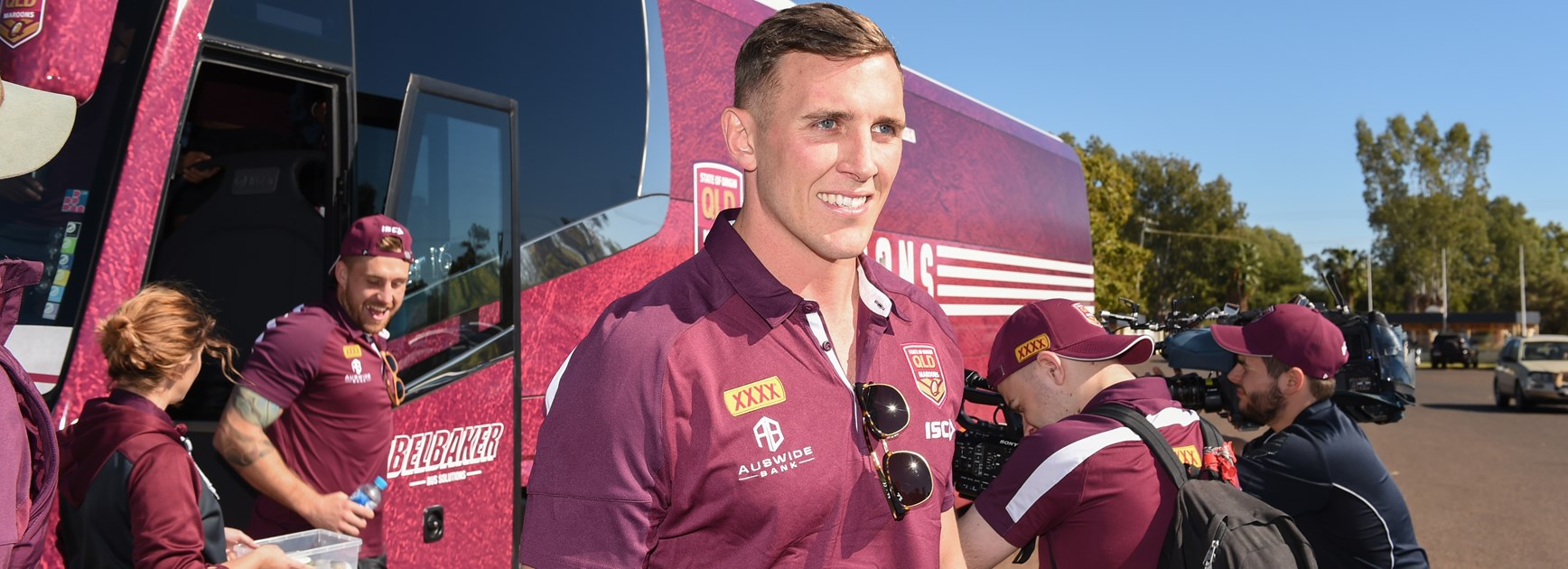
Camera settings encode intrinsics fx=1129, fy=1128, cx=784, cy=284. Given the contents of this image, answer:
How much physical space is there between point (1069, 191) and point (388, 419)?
7588 mm

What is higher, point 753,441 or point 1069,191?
point 1069,191

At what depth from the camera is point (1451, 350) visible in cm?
4744

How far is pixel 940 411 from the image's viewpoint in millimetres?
1743

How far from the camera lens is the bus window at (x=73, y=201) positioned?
310cm

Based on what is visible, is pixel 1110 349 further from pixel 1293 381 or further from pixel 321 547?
pixel 321 547

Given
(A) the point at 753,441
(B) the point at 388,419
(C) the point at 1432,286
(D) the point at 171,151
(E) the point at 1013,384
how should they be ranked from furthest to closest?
(C) the point at 1432,286, (B) the point at 388,419, (D) the point at 171,151, (E) the point at 1013,384, (A) the point at 753,441

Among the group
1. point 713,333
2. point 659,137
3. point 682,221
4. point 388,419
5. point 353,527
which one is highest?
point 659,137

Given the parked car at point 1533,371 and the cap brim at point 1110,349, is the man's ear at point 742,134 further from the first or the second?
the parked car at point 1533,371

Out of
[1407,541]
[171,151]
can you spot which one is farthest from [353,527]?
[1407,541]

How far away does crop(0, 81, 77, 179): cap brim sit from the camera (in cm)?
299

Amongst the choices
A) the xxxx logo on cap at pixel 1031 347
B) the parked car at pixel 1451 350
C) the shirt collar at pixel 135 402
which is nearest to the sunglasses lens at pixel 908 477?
the xxxx logo on cap at pixel 1031 347

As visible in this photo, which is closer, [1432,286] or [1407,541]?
[1407,541]

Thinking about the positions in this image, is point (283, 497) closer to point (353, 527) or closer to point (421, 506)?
point (353, 527)

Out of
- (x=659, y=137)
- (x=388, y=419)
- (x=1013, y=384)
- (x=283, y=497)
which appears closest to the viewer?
(x=1013, y=384)
